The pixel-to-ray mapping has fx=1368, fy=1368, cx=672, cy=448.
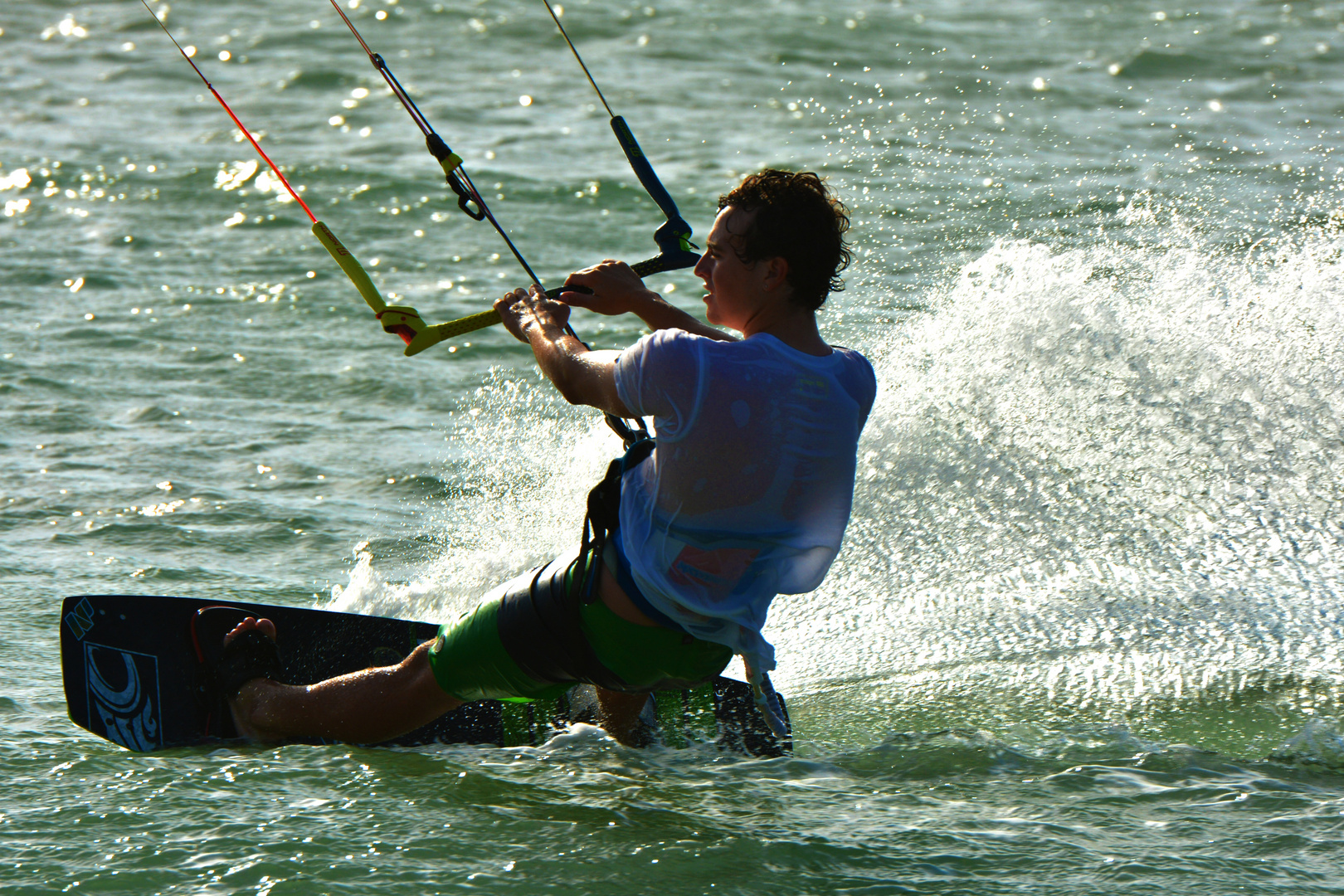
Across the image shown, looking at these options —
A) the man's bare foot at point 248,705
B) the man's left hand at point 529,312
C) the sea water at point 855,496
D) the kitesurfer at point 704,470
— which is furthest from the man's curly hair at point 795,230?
the man's bare foot at point 248,705

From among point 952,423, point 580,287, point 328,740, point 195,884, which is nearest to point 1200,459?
point 952,423

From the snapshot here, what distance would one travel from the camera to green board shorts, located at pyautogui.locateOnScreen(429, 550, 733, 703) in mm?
2832

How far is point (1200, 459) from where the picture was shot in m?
4.67

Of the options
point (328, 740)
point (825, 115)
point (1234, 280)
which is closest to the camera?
point (328, 740)

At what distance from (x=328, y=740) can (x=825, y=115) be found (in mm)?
9944

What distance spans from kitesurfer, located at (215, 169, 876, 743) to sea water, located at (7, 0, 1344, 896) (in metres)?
0.38

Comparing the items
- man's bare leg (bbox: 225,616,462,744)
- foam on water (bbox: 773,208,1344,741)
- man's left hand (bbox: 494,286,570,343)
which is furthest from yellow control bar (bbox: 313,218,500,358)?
foam on water (bbox: 773,208,1344,741)

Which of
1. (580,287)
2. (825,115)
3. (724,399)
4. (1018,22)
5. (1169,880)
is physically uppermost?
(1018,22)

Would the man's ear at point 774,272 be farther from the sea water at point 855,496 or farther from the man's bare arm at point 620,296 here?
the sea water at point 855,496

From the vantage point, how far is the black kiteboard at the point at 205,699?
346 cm

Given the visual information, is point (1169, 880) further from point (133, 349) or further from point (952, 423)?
point (133, 349)

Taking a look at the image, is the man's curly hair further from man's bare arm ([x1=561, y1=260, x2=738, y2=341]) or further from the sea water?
the sea water

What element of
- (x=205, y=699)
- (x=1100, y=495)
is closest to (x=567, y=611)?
(x=205, y=699)

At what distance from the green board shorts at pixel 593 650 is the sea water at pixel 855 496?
0.86 feet
